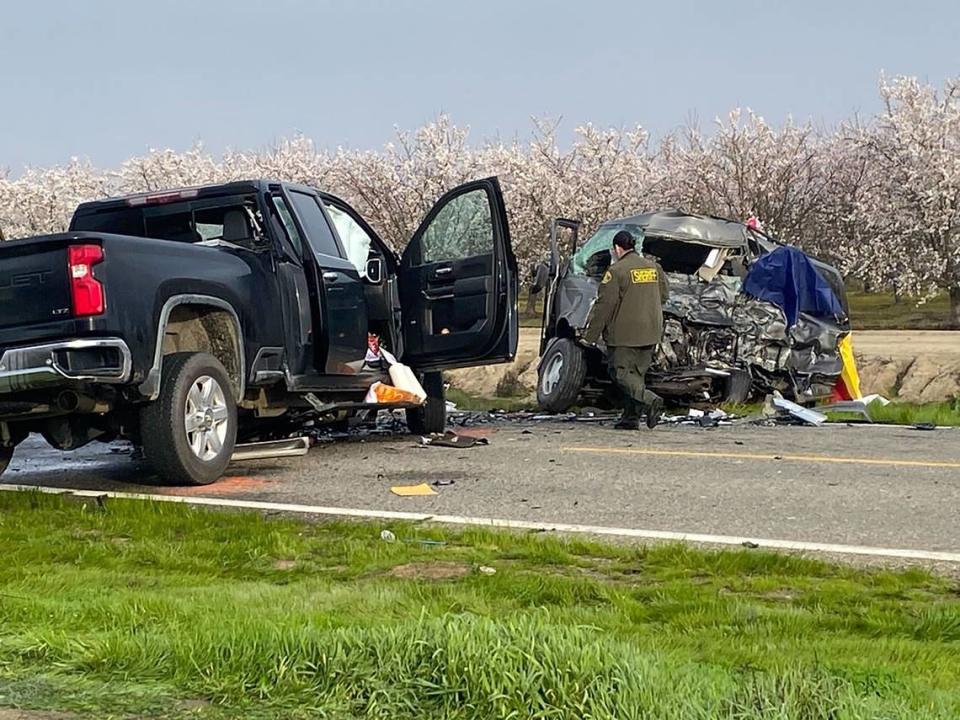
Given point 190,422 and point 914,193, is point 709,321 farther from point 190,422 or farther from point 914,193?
point 914,193

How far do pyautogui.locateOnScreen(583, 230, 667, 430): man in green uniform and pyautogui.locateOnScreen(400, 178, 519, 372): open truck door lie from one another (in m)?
1.55

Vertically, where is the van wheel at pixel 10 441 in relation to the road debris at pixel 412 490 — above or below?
above

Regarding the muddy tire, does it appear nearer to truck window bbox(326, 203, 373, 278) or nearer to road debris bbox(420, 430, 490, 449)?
truck window bbox(326, 203, 373, 278)

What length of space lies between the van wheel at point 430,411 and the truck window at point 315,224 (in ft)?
6.14

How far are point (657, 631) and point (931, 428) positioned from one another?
8.49 m

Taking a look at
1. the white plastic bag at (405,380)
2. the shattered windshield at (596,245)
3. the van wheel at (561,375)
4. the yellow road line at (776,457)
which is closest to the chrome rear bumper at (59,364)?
the white plastic bag at (405,380)

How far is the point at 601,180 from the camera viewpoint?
4769 centimetres

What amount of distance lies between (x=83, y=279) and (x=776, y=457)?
497 cm

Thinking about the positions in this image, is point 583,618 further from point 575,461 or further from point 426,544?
point 575,461

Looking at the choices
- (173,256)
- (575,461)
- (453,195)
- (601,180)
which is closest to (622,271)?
(453,195)

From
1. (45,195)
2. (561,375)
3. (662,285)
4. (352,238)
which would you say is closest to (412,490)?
(352,238)

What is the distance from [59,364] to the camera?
6.87 metres

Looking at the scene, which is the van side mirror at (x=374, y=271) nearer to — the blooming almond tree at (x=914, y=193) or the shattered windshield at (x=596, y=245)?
the shattered windshield at (x=596, y=245)

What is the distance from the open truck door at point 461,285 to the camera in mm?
10117
